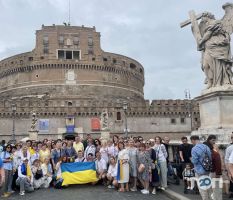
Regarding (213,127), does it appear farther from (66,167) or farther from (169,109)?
(169,109)

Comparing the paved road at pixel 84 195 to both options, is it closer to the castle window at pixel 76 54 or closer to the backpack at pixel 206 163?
the backpack at pixel 206 163

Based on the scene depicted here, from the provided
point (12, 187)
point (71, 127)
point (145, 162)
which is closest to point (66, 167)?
point (12, 187)

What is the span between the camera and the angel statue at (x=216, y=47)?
7023 mm

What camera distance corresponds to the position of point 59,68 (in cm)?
5391

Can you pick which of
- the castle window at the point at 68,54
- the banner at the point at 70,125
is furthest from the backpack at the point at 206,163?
the castle window at the point at 68,54

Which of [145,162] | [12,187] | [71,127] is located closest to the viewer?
[145,162]

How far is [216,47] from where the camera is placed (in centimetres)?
712

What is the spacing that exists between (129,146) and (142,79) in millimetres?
56314

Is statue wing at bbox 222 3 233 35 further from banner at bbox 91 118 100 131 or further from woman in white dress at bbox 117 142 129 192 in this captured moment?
banner at bbox 91 118 100 131

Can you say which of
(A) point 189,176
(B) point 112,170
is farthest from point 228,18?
(B) point 112,170

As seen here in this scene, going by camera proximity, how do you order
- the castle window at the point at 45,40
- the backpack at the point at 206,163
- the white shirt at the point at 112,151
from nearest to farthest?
the backpack at the point at 206,163 → the white shirt at the point at 112,151 → the castle window at the point at 45,40

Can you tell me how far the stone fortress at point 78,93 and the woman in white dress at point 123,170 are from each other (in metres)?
34.9

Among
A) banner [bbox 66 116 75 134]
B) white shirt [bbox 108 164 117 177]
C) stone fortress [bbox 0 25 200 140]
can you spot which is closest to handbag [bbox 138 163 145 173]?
white shirt [bbox 108 164 117 177]

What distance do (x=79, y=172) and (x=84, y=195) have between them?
161cm
